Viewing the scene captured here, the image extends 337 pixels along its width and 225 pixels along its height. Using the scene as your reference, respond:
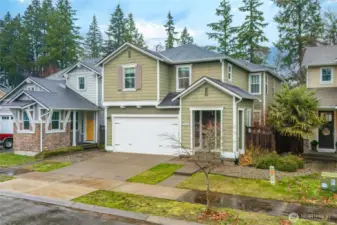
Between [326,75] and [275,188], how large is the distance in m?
13.0

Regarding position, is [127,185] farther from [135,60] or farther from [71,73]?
[71,73]

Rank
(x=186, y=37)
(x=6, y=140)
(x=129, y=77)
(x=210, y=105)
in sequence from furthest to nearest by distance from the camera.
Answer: (x=186, y=37), (x=6, y=140), (x=129, y=77), (x=210, y=105)

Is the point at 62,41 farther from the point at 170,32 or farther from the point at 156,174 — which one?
the point at 156,174

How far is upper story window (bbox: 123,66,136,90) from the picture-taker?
17.0m

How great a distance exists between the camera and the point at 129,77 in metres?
17.2

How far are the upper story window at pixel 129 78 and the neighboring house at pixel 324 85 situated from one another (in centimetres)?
1144

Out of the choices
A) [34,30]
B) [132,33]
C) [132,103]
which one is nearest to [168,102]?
[132,103]

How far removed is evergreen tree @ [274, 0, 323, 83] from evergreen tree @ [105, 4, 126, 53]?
2848cm

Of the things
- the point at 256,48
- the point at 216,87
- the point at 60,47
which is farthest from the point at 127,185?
the point at 60,47

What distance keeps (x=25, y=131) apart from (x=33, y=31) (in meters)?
35.5

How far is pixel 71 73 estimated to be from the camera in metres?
21.9

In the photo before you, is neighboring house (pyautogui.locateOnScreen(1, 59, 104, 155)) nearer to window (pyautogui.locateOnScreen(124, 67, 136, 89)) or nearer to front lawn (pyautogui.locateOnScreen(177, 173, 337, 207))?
window (pyautogui.locateOnScreen(124, 67, 136, 89))

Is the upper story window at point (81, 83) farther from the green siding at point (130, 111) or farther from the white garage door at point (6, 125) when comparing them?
the white garage door at point (6, 125)

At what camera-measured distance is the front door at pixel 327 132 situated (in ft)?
55.3
